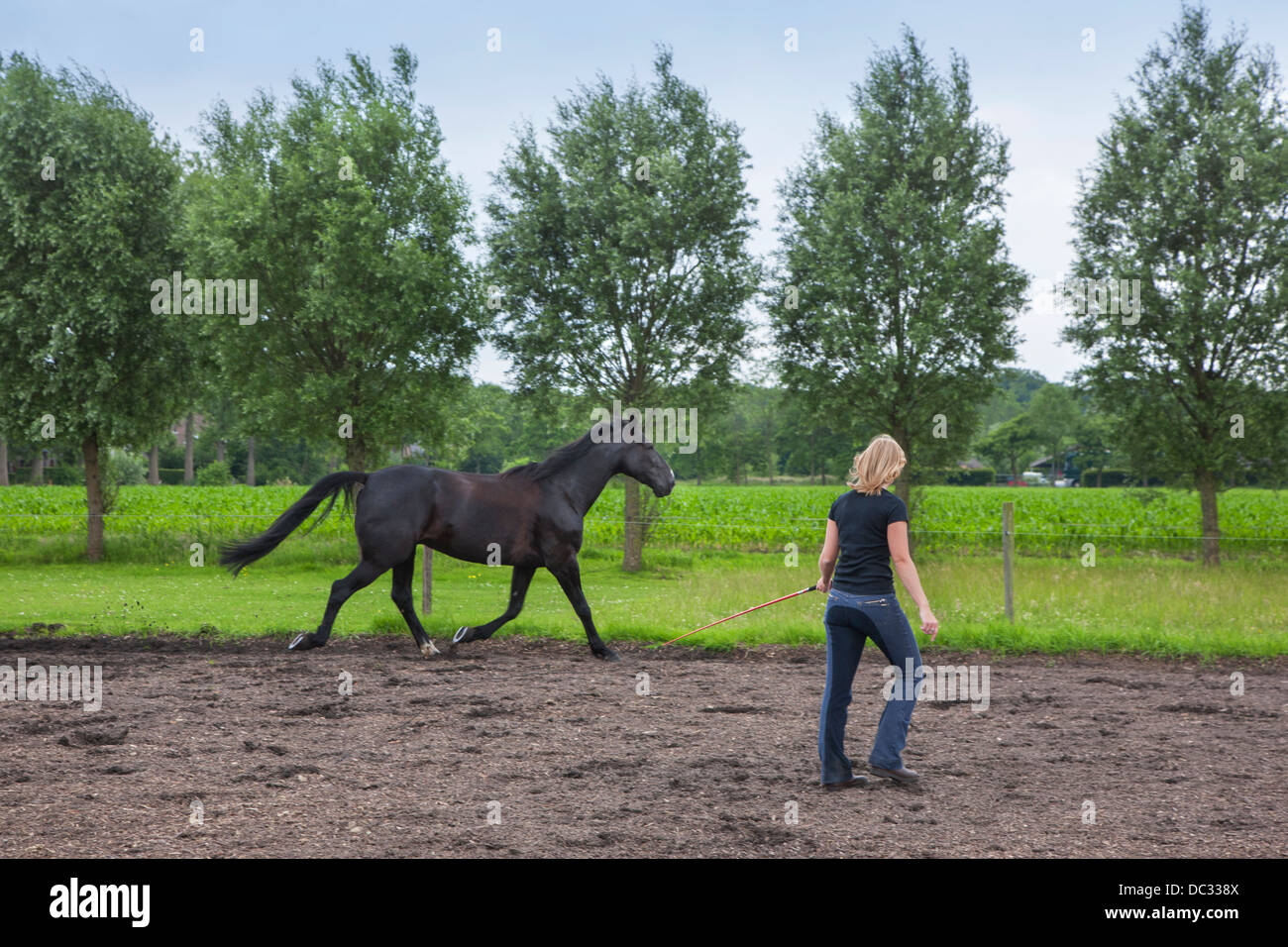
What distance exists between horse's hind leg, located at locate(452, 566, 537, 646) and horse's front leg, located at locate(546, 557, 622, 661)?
297mm

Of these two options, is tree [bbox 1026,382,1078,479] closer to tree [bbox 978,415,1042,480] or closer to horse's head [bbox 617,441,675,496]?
tree [bbox 978,415,1042,480]

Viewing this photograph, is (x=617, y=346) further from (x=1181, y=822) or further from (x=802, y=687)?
(x=1181, y=822)

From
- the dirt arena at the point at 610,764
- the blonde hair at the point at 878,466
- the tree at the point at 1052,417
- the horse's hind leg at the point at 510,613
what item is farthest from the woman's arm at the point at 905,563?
the tree at the point at 1052,417

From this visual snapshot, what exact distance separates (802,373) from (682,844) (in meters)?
15.9

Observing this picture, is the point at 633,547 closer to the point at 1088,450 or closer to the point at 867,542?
the point at 867,542

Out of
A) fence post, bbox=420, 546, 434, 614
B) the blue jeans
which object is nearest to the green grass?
fence post, bbox=420, 546, 434, 614

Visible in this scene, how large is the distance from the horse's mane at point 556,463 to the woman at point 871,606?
5.21 meters

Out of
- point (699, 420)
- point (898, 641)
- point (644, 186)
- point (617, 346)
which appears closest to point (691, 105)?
point (644, 186)

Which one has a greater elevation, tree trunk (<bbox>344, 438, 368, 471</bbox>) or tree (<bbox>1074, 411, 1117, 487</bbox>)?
tree (<bbox>1074, 411, 1117, 487</bbox>)

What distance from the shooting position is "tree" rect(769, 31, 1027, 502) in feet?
61.8

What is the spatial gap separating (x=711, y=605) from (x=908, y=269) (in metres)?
9.19

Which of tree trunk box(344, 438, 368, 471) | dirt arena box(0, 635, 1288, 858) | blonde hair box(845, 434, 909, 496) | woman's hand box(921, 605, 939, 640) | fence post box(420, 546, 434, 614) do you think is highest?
tree trunk box(344, 438, 368, 471)

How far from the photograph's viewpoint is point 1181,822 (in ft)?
16.8

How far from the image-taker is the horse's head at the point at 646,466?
10664 mm
